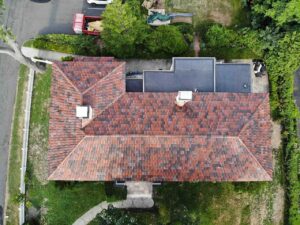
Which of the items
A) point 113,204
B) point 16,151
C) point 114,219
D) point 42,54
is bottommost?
point 113,204

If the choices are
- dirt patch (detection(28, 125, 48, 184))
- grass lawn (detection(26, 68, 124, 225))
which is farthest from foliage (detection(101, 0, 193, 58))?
grass lawn (detection(26, 68, 124, 225))

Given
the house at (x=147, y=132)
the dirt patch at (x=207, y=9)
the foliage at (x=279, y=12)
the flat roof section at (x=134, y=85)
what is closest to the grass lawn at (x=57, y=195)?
the house at (x=147, y=132)

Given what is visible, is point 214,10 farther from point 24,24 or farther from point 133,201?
point 133,201

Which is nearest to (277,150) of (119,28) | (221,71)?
(221,71)

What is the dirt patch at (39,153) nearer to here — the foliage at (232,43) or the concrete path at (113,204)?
the concrete path at (113,204)

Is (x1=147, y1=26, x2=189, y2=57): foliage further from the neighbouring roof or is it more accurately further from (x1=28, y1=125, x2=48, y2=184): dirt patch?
(x1=28, y1=125, x2=48, y2=184): dirt patch

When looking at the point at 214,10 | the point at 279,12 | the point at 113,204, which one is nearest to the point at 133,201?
the point at 113,204
